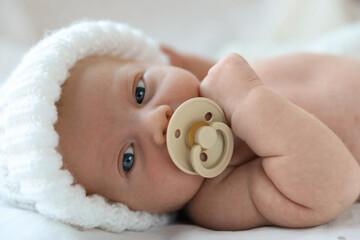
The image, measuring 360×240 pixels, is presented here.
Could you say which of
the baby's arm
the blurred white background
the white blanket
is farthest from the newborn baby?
the blurred white background

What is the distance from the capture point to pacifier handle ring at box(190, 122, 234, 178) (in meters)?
1.04

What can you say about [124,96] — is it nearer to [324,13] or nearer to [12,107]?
[12,107]

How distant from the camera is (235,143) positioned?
47.1 inches

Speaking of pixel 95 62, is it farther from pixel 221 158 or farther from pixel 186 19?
pixel 186 19

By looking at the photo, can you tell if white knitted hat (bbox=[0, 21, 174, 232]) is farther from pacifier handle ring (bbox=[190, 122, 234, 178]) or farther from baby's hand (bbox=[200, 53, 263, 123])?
baby's hand (bbox=[200, 53, 263, 123])

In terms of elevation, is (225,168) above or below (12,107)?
below

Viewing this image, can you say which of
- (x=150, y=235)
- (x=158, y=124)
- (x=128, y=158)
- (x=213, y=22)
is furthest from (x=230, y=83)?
(x=213, y=22)

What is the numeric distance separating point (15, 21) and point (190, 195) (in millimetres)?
1575

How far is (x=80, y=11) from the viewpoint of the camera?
2.36 meters

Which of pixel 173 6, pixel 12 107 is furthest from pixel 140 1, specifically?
pixel 12 107

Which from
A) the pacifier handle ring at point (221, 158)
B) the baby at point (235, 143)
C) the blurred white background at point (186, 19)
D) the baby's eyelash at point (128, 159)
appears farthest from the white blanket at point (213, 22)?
the baby's eyelash at point (128, 159)

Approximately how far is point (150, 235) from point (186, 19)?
1533mm

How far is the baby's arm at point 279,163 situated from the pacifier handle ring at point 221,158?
30 millimetres

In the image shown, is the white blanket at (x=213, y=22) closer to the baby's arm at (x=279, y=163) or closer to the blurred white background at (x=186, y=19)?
the blurred white background at (x=186, y=19)
